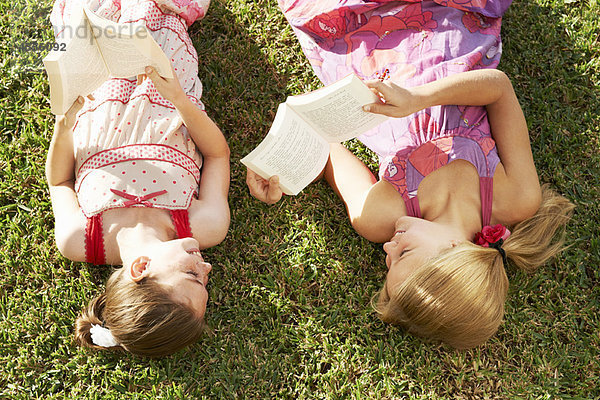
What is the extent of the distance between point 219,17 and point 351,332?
2.36 meters

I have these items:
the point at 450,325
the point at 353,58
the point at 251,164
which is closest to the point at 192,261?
the point at 251,164

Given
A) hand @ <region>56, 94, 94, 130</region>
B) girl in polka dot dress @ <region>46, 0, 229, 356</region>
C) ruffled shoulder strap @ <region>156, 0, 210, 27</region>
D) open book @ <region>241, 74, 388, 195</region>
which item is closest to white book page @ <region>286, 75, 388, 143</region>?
open book @ <region>241, 74, 388, 195</region>

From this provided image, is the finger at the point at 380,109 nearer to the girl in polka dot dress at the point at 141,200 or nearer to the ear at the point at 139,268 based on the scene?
the girl in polka dot dress at the point at 141,200

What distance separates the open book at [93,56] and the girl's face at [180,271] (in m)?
0.84

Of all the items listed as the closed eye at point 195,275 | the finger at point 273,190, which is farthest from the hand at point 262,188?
the closed eye at point 195,275

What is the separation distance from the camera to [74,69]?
249 cm

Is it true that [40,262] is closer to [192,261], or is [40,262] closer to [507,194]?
→ [192,261]

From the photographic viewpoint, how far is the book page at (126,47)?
2484 millimetres

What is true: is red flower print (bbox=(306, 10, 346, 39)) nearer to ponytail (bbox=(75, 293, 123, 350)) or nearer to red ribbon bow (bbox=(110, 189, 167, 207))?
red ribbon bow (bbox=(110, 189, 167, 207))

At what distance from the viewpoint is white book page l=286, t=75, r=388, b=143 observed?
261 cm

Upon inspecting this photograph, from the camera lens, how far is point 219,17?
3.90m

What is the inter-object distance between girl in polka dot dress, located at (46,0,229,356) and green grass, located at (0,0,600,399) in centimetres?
30

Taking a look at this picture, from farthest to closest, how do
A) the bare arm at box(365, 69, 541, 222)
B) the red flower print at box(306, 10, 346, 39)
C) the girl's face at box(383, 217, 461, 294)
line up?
the red flower print at box(306, 10, 346, 39) → the bare arm at box(365, 69, 541, 222) → the girl's face at box(383, 217, 461, 294)

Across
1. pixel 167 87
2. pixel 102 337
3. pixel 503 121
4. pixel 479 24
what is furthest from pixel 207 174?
pixel 479 24
